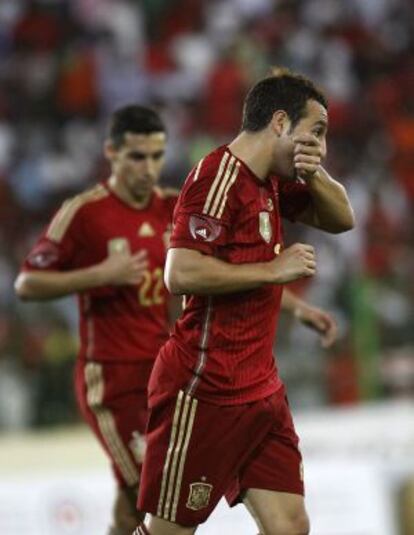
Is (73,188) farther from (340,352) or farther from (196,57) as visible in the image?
(340,352)

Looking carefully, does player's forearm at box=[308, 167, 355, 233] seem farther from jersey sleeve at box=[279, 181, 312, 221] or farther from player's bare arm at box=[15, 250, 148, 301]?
player's bare arm at box=[15, 250, 148, 301]

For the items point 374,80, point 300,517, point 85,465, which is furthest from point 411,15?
point 300,517

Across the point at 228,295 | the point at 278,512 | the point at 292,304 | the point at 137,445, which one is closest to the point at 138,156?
the point at 292,304

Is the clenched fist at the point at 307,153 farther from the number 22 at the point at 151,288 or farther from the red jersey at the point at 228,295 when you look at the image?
the number 22 at the point at 151,288

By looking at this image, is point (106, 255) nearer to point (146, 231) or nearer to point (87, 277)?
point (146, 231)

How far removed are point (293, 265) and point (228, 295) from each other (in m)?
0.32

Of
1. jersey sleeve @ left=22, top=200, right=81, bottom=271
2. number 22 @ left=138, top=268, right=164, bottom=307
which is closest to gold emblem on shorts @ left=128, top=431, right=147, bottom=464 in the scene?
number 22 @ left=138, top=268, right=164, bottom=307

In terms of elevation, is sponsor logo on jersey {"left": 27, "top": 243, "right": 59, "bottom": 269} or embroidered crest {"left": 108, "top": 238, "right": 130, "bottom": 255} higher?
embroidered crest {"left": 108, "top": 238, "right": 130, "bottom": 255}

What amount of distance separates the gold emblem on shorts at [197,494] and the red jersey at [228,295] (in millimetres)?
304

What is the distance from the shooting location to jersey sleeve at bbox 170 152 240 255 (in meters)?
4.68

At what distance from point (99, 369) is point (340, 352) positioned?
3.63 m

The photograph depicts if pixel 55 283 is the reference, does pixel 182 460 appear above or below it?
below

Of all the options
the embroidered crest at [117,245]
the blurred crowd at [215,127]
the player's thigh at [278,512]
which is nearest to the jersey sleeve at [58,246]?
the embroidered crest at [117,245]

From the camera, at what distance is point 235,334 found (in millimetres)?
4840
